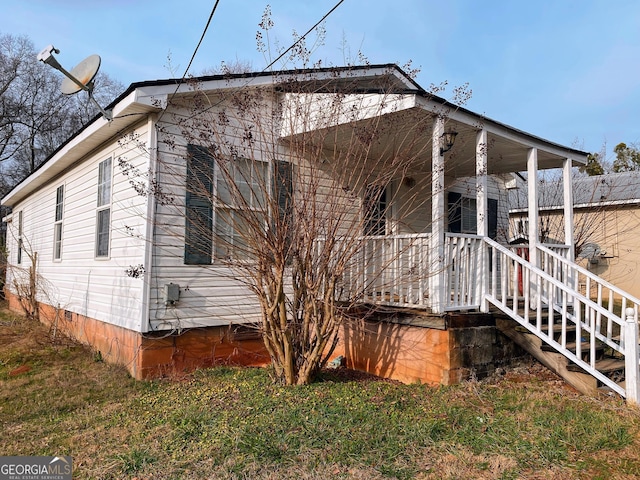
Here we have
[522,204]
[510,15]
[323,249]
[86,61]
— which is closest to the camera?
[323,249]

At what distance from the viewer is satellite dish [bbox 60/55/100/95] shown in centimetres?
602

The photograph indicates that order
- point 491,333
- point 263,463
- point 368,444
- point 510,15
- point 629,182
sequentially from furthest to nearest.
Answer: point 629,182 < point 510,15 < point 491,333 < point 368,444 < point 263,463

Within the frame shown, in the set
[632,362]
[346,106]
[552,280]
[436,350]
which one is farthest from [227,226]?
[632,362]

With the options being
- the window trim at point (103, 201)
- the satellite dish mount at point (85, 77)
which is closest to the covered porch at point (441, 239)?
the satellite dish mount at point (85, 77)

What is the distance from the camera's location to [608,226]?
47.8 feet

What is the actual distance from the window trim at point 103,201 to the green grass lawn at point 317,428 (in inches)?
78.7

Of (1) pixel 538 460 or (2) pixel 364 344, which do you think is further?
(2) pixel 364 344

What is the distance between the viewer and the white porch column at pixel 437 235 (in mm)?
5398

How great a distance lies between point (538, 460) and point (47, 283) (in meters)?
10.5

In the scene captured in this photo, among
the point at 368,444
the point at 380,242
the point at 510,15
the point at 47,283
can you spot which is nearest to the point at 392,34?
the point at 510,15

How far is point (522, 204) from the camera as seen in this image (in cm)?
1728

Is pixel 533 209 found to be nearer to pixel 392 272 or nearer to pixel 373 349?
pixel 392 272

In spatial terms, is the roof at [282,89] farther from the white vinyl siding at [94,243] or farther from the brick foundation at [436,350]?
the brick foundation at [436,350]

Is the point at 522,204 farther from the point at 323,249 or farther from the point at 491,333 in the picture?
the point at 323,249
